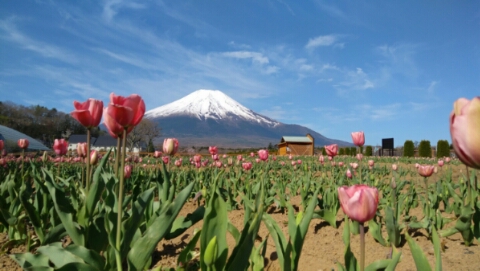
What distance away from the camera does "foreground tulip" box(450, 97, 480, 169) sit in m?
0.72

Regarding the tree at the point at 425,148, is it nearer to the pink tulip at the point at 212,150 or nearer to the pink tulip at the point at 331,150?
the pink tulip at the point at 212,150

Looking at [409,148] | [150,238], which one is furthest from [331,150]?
[409,148]

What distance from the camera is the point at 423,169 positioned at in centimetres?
325

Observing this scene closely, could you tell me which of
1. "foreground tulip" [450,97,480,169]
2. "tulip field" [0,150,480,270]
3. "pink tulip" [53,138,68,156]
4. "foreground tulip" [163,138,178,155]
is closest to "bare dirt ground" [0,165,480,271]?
"tulip field" [0,150,480,270]

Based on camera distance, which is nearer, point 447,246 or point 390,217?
point 390,217

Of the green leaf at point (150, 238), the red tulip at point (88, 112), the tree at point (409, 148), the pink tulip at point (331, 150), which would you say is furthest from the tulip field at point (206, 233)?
the tree at point (409, 148)

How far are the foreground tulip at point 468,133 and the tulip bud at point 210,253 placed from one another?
835 millimetres

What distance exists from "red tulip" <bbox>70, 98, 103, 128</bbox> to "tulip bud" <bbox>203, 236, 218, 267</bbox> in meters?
1.06

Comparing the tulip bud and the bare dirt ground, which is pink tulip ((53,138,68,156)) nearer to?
the bare dirt ground

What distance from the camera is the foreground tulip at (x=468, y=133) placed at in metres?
0.72

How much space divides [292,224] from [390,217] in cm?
144

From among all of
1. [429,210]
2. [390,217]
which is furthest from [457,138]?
[429,210]

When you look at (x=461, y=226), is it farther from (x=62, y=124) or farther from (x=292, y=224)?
(x=62, y=124)

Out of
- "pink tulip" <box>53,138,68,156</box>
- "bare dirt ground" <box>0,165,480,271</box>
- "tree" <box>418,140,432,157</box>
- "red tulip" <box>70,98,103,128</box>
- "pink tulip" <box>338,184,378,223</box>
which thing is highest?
"tree" <box>418,140,432,157</box>
